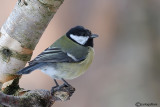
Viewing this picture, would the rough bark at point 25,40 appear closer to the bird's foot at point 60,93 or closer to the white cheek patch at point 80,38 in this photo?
the bird's foot at point 60,93

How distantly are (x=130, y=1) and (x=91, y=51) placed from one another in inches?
67.8

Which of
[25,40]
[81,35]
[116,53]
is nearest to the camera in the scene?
[25,40]

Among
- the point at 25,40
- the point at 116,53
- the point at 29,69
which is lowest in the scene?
the point at 116,53

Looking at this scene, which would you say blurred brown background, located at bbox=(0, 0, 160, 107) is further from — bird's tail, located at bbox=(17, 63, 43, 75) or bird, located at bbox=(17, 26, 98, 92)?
bird's tail, located at bbox=(17, 63, 43, 75)

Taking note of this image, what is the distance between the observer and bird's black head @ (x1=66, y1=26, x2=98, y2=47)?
190 cm

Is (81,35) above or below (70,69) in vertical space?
above

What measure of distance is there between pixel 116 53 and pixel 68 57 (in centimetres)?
180

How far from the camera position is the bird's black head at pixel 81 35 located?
74.9 inches

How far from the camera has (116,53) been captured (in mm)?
3533

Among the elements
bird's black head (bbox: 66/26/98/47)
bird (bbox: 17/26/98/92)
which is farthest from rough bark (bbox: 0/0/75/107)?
bird's black head (bbox: 66/26/98/47)

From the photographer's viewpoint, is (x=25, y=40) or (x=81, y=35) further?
(x=81, y=35)

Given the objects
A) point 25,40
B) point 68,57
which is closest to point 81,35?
point 68,57

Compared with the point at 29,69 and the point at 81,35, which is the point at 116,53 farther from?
the point at 29,69

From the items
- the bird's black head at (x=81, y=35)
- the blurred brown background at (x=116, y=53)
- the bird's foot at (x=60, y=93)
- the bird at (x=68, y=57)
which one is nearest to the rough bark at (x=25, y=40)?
the bird's foot at (x=60, y=93)
